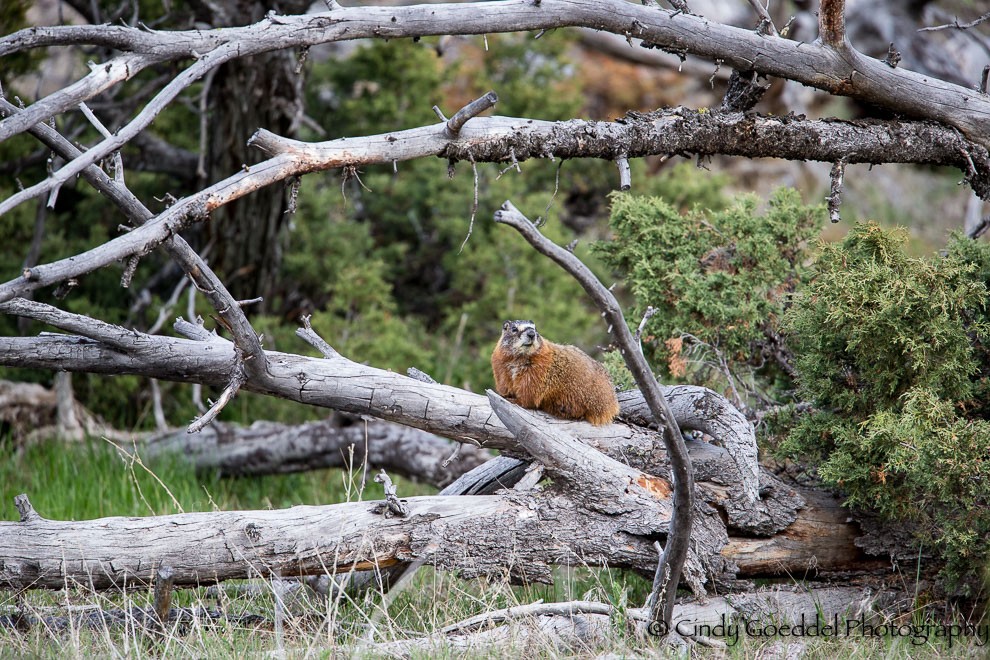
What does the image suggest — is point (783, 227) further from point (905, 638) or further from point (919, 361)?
point (905, 638)

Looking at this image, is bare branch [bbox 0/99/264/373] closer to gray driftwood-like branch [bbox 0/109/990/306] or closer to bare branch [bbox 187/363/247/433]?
gray driftwood-like branch [bbox 0/109/990/306]

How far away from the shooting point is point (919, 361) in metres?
4.23

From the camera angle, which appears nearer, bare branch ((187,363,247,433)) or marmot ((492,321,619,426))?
bare branch ((187,363,247,433))

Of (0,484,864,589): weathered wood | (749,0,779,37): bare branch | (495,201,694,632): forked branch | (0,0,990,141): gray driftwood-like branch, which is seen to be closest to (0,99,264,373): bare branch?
(0,0,990,141): gray driftwood-like branch

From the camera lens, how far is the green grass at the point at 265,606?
3732 millimetres

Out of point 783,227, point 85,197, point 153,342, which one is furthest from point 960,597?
point 85,197

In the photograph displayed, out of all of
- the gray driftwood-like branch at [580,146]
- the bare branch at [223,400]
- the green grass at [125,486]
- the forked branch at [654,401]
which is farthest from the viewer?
the green grass at [125,486]

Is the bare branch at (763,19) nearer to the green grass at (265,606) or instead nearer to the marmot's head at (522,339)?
the marmot's head at (522,339)

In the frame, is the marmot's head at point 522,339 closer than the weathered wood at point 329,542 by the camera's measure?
No

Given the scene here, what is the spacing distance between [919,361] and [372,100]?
6.45 meters

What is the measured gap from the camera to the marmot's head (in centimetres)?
473

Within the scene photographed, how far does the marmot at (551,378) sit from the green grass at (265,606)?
0.83 m

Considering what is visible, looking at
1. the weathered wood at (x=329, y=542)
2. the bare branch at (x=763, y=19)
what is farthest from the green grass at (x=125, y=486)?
the bare branch at (x=763, y=19)

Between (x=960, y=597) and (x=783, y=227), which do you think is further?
(x=783, y=227)
